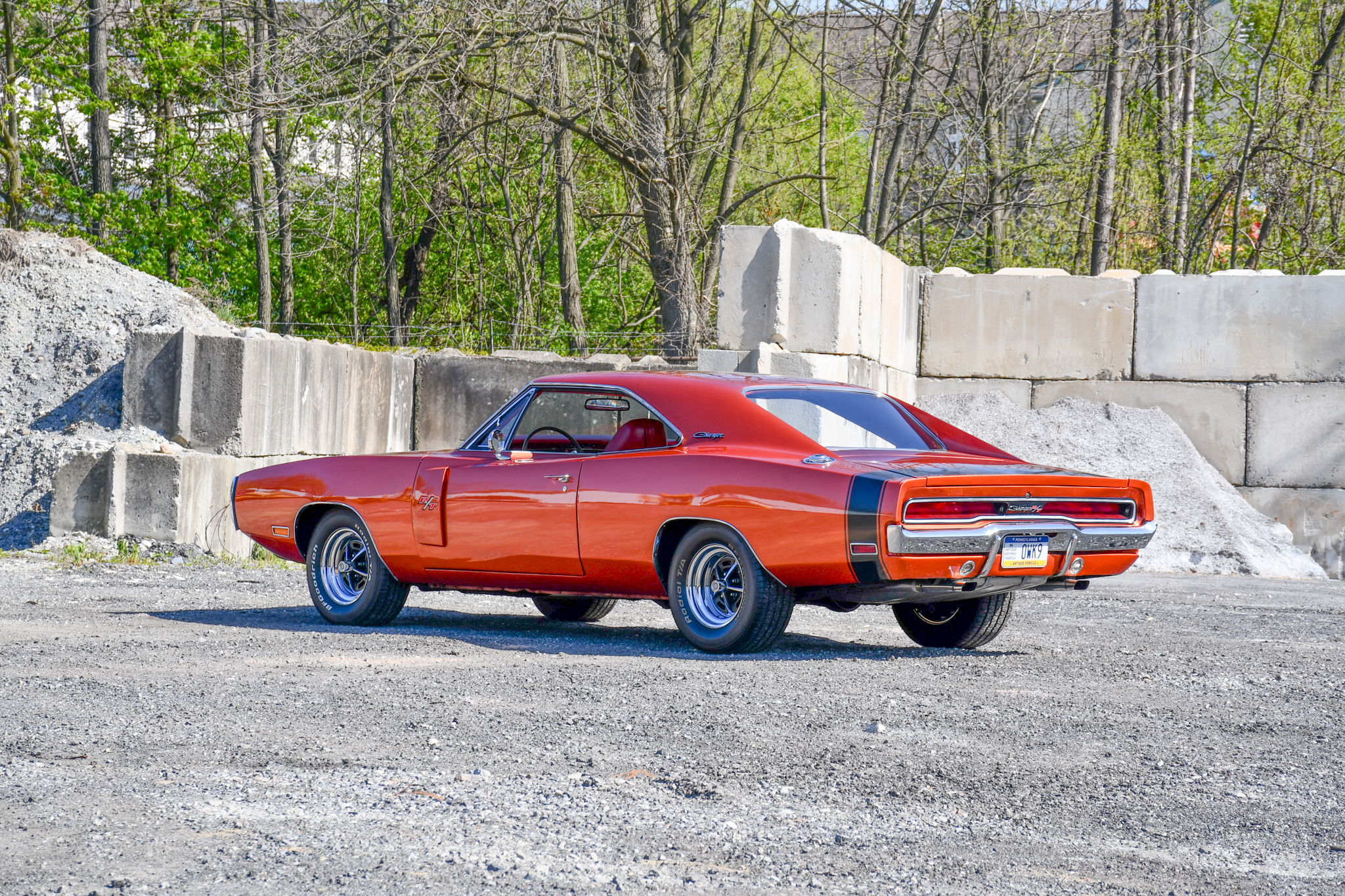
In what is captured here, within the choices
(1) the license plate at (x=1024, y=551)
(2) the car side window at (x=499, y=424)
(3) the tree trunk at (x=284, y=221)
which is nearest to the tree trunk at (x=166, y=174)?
(3) the tree trunk at (x=284, y=221)

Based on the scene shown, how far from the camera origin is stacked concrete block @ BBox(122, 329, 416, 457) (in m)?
12.8

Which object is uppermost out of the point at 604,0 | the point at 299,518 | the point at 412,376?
the point at 604,0

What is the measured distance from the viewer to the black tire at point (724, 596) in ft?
21.5

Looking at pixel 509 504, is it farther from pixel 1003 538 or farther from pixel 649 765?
pixel 649 765

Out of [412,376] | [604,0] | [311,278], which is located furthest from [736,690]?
[311,278]

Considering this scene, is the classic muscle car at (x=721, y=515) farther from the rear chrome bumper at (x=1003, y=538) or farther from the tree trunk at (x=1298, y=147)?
the tree trunk at (x=1298, y=147)

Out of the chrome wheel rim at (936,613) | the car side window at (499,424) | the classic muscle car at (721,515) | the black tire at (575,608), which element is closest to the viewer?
the classic muscle car at (721,515)

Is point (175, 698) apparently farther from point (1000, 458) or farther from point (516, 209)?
point (516, 209)

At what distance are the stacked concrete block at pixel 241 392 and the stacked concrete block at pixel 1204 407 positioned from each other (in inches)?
326

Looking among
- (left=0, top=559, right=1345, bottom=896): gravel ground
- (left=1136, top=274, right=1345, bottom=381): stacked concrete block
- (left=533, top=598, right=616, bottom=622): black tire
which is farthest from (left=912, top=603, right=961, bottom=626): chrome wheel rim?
(left=1136, top=274, right=1345, bottom=381): stacked concrete block

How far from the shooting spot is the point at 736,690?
569cm

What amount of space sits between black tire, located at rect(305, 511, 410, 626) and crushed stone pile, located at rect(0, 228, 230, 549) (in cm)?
533

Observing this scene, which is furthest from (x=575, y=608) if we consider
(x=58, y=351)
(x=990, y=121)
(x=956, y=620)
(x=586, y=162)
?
(x=586, y=162)

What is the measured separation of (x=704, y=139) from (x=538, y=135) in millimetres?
3561
